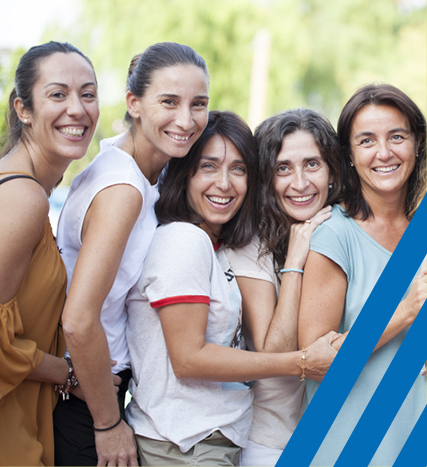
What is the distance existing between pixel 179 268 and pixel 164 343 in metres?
0.36

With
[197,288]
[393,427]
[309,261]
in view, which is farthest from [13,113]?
[393,427]

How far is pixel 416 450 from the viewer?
53.7 inches

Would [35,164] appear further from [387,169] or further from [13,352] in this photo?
[387,169]

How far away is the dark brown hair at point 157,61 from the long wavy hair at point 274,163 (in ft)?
1.57

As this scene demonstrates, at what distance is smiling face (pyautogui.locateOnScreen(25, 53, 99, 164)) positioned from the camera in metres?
2.20

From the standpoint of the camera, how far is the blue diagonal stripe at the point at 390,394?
1.33 m

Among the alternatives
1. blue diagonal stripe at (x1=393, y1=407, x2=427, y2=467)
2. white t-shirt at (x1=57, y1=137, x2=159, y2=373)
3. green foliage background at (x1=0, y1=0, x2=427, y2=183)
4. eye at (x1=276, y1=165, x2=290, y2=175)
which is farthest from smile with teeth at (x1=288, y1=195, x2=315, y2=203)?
green foliage background at (x1=0, y1=0, x2=427, y2=183)

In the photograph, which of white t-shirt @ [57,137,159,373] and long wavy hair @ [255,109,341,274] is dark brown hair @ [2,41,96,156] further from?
long wavy hair @ [255,109,341,274]

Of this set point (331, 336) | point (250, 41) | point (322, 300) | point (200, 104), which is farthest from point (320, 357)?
point (250, 41)

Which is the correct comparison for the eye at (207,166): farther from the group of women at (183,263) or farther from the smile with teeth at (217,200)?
the smile with teeth at (217,200)

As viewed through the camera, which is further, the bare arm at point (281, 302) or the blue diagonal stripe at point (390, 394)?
the bare arm at point (281, 302)

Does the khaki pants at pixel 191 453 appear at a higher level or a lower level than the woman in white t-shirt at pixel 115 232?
lower

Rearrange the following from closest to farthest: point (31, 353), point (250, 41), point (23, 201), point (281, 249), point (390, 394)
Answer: point (390, 394) < point (23, 201) < point (31, 353) < point (281, 249) < point (250, 41)

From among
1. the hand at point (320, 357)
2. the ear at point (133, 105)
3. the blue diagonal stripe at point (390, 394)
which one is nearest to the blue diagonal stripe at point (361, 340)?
the blue diagonal stripe at point (390, 394)
